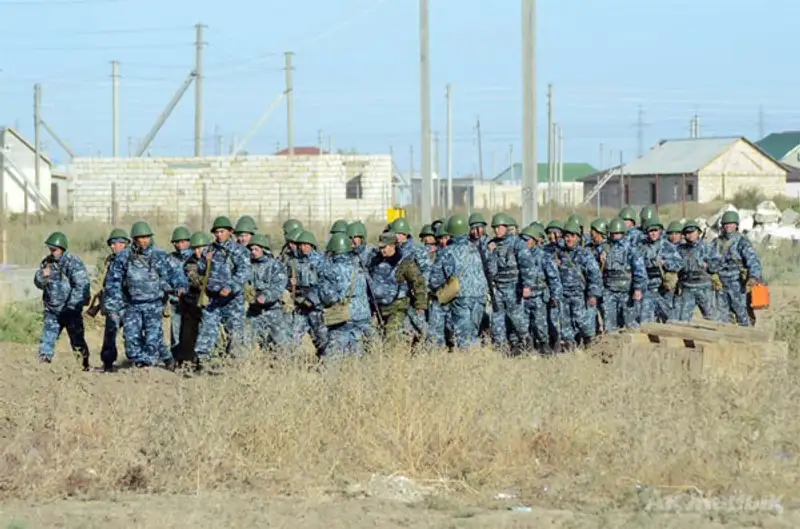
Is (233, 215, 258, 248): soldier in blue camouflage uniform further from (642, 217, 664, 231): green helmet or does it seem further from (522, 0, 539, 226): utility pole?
(522, 0, 539, 226): utility pole

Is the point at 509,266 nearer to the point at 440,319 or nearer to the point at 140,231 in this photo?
the point at 440,319

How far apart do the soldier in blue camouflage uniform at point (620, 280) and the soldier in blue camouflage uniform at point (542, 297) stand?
768 mm

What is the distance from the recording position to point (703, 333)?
14250 millimetres

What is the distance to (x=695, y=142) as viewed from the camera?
76.7m

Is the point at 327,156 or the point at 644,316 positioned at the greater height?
the point at 327,156

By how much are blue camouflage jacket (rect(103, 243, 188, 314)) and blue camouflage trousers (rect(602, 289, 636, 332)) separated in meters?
5.60

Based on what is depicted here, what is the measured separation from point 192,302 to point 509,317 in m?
4.03

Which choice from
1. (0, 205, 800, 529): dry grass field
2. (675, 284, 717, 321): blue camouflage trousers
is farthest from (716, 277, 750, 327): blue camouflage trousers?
(0, 205, 800, 529): dry grass field

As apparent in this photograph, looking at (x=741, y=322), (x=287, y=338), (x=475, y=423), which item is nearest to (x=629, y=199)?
(x=741, y=322)

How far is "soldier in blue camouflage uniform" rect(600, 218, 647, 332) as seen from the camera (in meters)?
18.4

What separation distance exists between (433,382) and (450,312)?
5714mm

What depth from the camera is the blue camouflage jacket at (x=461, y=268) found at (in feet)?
53.2

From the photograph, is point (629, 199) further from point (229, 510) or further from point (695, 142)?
point (229, 510)

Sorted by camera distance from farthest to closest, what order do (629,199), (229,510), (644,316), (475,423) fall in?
(629,199), (644,316), (475,423), (229,510)
